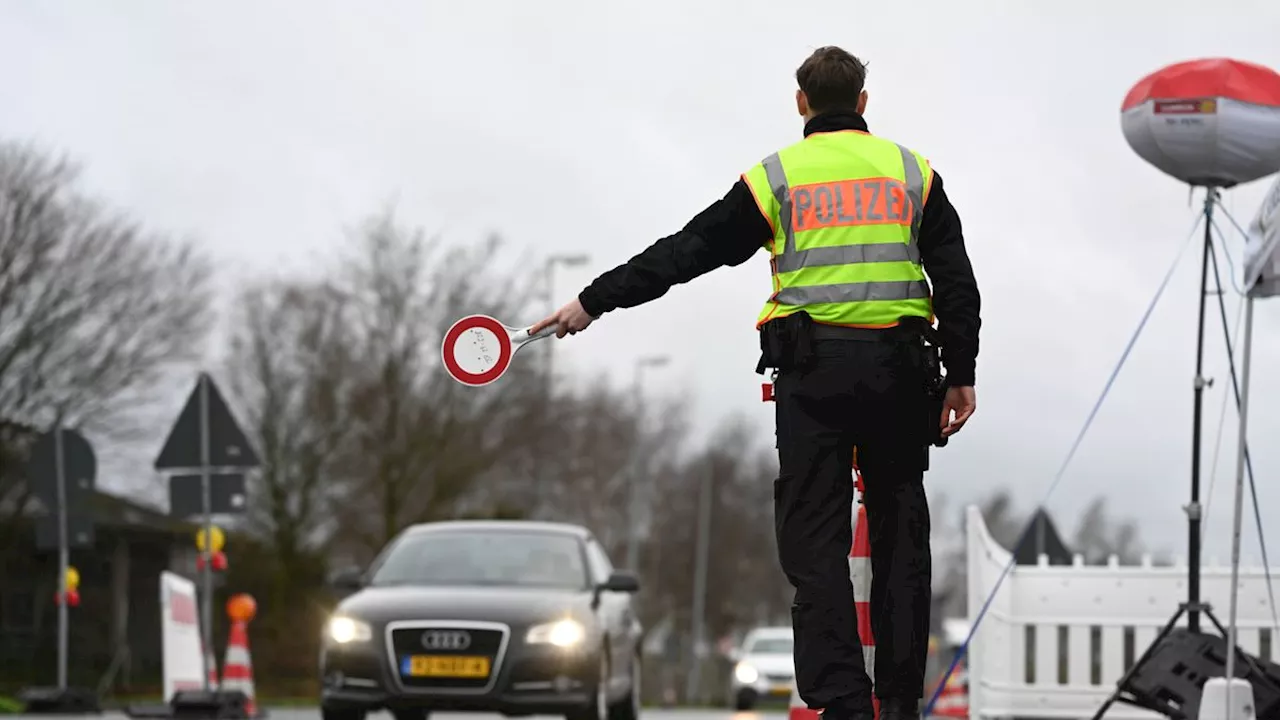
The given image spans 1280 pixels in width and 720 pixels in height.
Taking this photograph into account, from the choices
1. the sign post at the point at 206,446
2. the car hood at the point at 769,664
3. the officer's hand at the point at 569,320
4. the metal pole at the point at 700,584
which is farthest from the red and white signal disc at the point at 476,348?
the metal pole at the point at 700,584

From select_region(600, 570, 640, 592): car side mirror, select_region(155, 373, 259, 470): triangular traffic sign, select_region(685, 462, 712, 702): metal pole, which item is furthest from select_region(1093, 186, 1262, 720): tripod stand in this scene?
select_region(685, 462, 712, 702): metal pole

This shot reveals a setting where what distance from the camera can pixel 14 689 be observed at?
45594mm

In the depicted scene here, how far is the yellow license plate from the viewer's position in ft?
47.6

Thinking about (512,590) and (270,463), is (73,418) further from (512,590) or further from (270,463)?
(512,590)

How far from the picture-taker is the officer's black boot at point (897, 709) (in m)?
6.51

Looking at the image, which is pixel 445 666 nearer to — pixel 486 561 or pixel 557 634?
pixel 557 634

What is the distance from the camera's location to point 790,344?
647 cm

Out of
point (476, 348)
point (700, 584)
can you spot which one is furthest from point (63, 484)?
point (700, 584)

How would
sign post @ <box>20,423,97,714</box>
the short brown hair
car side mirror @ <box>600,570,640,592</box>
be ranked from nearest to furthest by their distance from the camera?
the short brown hair → car side mirror @ <box>600,570,640,592</box> → sign post @ <box>20,423,97,714</box>

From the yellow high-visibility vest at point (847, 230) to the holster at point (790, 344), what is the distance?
62mm

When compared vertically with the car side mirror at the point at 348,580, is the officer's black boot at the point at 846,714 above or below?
above

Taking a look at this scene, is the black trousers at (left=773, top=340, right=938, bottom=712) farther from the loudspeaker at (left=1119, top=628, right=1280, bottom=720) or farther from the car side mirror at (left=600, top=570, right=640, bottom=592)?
the car side mirror at (left=600, top=570, right=640, bottom=592)

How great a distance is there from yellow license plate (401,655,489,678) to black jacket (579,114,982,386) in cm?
813

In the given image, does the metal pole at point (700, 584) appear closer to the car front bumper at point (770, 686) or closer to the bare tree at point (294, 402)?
the bare tree at point (294, 402)
